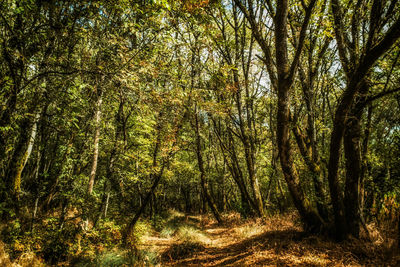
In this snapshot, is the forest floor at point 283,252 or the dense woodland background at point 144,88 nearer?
the dense woodland background at point 144,88

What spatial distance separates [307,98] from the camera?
666 cm

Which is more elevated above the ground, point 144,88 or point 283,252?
point 144,88

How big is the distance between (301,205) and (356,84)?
2.97 metres

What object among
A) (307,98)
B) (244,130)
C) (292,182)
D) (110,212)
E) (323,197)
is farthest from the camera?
(110,212)

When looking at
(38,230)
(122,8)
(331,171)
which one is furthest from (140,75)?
(38,230)

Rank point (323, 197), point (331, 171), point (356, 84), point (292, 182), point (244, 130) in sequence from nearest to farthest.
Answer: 1. point (356, 84)
2. point (331, 171)
3. point (292, 182)
4. point (323, 197)
5. point (244, 130)

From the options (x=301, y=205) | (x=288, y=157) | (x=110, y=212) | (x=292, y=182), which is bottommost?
(x=110, y=212)

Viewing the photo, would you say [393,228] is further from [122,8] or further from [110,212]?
[110,212]

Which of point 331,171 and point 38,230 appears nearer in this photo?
point 331,171

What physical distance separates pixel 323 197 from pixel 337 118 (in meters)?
2.73

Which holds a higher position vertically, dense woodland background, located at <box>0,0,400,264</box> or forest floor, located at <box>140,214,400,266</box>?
dense woodland background, located at <box>0,0,400,264</box>

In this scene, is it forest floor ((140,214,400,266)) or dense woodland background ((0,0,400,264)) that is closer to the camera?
dense woodland background ((0,0,400,264))

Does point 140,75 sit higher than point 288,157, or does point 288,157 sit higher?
point 140,75

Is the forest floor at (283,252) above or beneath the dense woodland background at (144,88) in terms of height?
beneath
